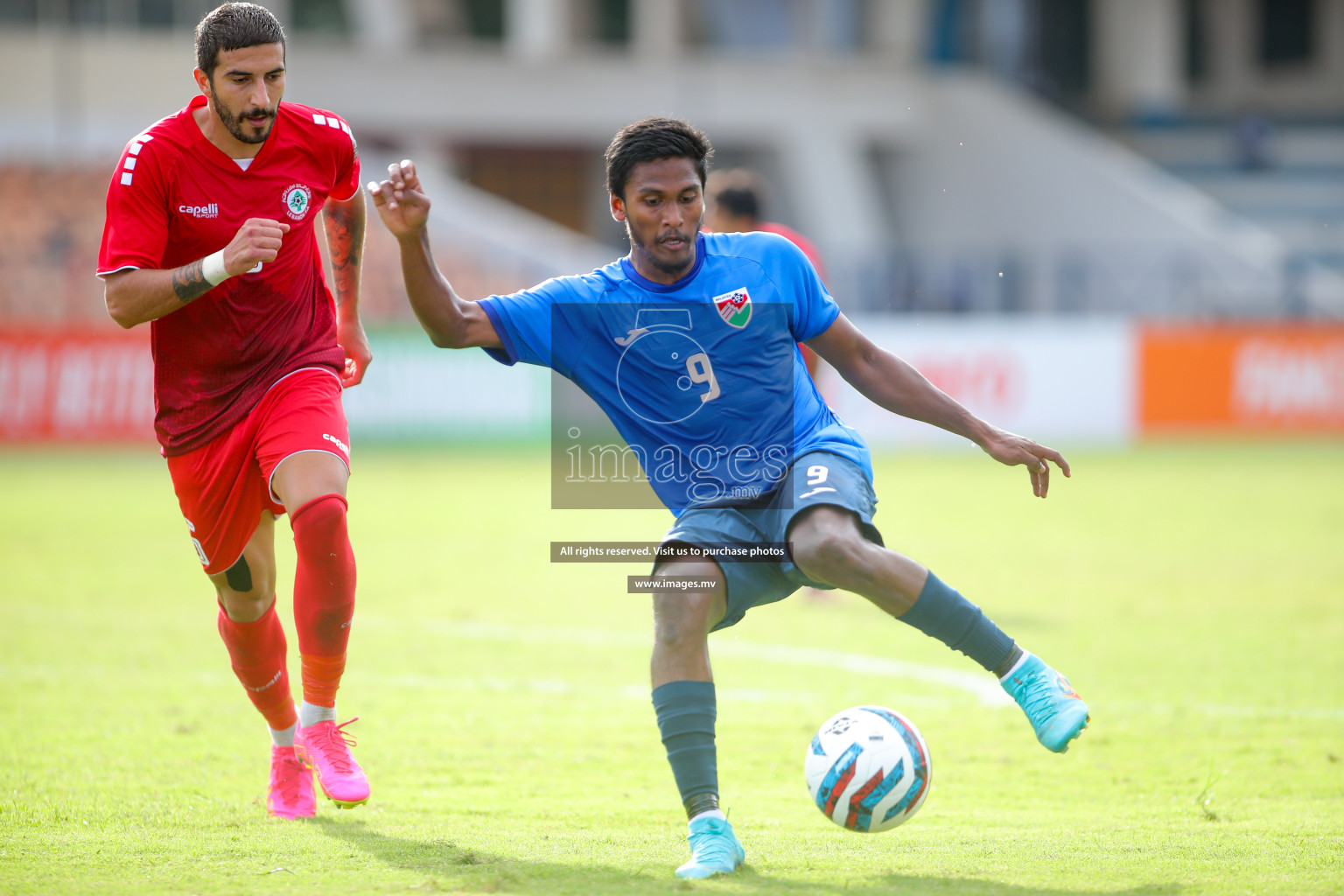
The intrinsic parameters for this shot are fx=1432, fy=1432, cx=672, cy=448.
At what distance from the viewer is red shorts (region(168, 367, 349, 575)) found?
4.52 meters

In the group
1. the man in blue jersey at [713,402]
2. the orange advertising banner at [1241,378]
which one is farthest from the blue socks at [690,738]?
the orange advertising banner at [1241,378]

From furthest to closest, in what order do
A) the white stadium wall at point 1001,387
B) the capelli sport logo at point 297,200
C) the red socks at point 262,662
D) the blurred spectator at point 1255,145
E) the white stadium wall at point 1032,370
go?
the blurred spectator at point 1255,145 < the white stadium wall at point 1032,370 < the white stadium wall at point 1001,387 < the red socks at point 262,662 < the capelli sport logo at point 297,200

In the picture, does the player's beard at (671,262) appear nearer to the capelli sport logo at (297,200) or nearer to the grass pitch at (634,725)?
the capelli sport logo at (297,200)

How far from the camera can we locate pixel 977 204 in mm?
33156

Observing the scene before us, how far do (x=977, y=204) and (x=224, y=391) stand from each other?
99.4 feet

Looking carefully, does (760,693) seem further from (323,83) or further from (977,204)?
(977,204)

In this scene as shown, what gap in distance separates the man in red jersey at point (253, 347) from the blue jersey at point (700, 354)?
2.37 feet

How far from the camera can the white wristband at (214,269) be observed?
419cm

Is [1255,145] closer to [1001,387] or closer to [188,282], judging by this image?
[1001,387]

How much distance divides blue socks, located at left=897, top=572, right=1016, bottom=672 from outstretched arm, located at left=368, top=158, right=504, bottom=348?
1524 millimetres

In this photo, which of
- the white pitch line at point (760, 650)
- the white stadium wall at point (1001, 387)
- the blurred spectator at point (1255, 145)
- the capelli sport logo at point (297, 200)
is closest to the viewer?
the capelli sport logo at point (297, 200)

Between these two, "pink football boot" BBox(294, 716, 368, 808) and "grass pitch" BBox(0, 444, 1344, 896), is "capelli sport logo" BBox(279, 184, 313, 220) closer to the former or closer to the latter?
"pink football boot" BBox(294, 716, 368, 808)

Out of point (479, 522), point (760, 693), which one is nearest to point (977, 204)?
point (479, 522)

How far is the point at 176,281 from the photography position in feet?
13.9
